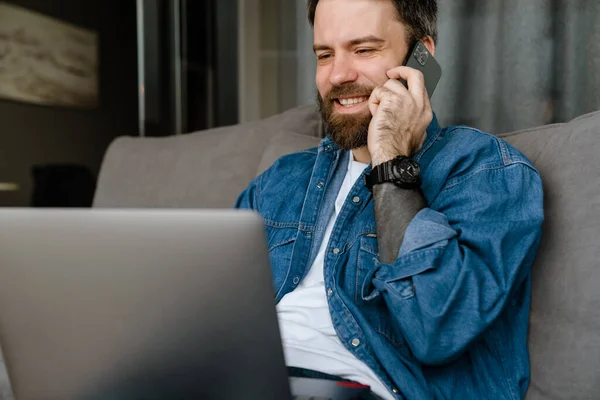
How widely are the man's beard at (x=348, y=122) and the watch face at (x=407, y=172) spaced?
9.4 inches

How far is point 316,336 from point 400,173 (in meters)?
0.31

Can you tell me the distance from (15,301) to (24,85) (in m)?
2.93

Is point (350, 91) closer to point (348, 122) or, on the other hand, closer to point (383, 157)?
point (348, 122)

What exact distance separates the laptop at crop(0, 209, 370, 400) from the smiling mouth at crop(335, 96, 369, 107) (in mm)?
725

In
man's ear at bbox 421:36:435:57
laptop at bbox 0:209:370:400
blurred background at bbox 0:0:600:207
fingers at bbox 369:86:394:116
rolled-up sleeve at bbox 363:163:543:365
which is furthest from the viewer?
blurred background at bbox 0:0:600:207

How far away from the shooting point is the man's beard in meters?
1.21

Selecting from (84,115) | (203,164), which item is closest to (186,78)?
(84,115)

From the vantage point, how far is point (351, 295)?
103 cm

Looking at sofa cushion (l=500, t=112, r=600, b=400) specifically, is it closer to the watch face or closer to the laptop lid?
the watch face

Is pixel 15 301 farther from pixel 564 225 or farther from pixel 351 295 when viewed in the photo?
pixel 564 225

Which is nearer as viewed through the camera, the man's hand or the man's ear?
the man's hand

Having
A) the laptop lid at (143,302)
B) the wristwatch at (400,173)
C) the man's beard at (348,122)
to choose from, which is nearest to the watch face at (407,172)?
the wristwatch at (400,173)

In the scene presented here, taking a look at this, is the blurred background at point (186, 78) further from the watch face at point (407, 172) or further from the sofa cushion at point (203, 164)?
the watch face at point (407, 172)

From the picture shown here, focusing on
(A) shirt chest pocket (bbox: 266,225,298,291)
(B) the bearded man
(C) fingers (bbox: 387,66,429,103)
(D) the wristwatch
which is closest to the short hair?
(B) the bearded man
